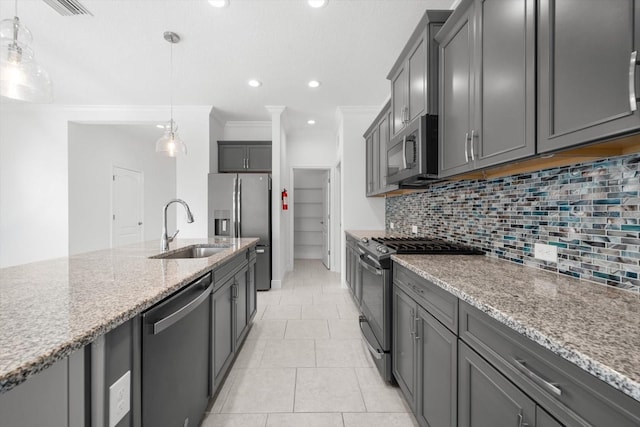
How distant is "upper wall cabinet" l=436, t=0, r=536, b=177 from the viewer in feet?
3.64

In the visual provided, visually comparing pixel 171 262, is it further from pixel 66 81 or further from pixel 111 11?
pixel 66 81

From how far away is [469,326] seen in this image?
1012 mm

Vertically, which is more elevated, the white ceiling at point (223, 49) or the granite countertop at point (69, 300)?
the white ceiling at point (223, 49)

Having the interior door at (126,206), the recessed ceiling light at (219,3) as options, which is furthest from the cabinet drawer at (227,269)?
the interior door at (126,206)

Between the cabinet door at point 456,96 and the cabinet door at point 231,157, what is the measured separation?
3.56m

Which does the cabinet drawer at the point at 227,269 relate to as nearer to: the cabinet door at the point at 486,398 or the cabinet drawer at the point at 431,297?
the cabinet drawer at the point at 431,297

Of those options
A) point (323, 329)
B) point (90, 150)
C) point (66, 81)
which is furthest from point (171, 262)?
point (90, 150)

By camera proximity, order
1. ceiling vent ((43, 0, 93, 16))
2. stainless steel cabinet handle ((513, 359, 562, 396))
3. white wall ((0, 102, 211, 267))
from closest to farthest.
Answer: stainless steel cabinet handle ((513, 359, 562, 396))
ceiling vent ((43, 0, 93, 16))
white wall ((0, 102, 211, 267))

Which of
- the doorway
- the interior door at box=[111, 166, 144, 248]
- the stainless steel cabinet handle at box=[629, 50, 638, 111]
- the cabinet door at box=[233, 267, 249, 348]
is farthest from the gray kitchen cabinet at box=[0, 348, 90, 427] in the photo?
the doorway

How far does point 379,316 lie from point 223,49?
9.31 ft

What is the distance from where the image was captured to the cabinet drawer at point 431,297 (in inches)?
44.2

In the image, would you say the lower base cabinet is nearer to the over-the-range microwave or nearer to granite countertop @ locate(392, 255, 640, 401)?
granite countertop @ locate(392, 255, 640, 401)

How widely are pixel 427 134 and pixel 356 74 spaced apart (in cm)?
184

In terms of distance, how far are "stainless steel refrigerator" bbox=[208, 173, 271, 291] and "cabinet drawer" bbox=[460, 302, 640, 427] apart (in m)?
3.51
